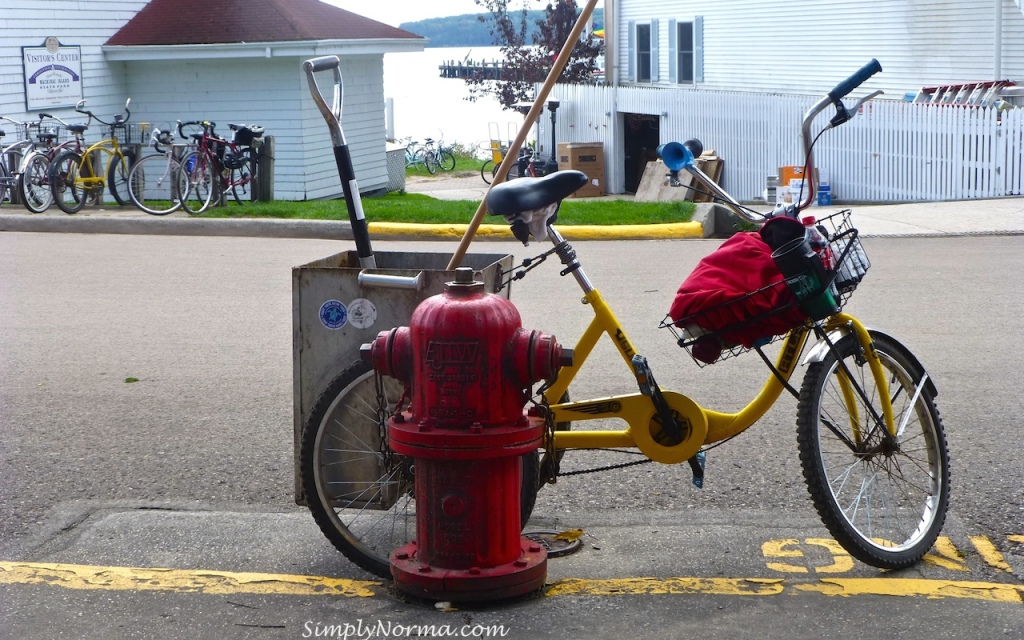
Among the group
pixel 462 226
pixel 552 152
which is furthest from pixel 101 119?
pixel 552 152

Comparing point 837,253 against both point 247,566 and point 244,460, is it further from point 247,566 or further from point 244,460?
point 244,460

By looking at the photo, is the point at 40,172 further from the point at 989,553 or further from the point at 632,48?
the point at 632,48

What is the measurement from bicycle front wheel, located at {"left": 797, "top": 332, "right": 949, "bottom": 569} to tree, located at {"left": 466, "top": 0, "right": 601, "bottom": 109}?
3250cm

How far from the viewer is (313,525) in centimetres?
442

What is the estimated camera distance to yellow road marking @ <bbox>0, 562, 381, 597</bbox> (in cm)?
383

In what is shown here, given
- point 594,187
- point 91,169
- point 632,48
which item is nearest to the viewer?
point 91,169

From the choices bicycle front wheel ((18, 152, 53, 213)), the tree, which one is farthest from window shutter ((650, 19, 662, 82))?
bicycle front wheel ((18, 152, 53, 213))

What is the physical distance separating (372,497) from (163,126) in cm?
1796

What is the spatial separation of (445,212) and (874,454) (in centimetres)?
1026

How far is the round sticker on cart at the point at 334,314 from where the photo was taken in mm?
3982

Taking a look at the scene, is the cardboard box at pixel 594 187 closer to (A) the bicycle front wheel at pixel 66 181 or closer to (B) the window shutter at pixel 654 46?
(B) the window shutter at pixel 654 46

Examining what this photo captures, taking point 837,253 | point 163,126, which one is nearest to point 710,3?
point 163,126

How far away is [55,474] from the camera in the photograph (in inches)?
199

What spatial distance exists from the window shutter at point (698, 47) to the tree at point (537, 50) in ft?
19.6
